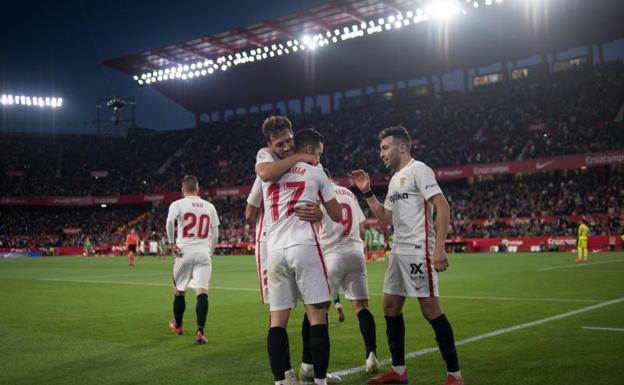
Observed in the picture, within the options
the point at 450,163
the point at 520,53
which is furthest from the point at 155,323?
the point at 520,53

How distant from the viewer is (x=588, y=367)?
656 cm

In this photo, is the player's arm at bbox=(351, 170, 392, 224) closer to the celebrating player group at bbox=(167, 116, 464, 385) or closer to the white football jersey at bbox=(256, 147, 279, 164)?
the celebrating player group at bbox=(167, 116, 464, 385)

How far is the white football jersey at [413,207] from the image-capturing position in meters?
5.94

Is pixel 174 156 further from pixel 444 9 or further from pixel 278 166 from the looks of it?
pixel 278 166

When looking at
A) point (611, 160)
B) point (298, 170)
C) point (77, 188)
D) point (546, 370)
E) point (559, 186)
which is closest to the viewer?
point (298, 170)

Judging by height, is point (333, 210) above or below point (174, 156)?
below

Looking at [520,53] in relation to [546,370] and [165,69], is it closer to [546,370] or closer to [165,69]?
[165,69]

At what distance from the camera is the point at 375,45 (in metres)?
52.6

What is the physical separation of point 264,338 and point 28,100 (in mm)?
69025

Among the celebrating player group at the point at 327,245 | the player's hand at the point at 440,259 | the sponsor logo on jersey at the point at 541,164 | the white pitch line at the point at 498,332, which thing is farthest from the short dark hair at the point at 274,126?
the sponsor logo on jersey at the point at 541,164

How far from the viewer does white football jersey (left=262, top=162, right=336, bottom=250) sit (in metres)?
5.22

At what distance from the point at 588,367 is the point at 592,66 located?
4995 cm

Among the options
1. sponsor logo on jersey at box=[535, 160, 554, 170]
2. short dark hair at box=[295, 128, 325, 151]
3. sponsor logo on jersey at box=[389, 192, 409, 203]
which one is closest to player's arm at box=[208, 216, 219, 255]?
sponsor logo on jersey at box=[389, 192, 409, 203]

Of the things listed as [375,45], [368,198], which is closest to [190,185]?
A: [368,198]
